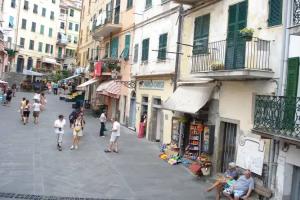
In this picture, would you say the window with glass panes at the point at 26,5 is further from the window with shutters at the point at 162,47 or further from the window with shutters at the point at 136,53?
the window with shutters at the point at 162,47

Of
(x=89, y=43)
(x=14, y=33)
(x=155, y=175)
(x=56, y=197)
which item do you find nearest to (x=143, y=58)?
(x=155, y=175)

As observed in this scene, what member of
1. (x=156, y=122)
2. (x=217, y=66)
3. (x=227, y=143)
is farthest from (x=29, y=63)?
(x=217, y=66)

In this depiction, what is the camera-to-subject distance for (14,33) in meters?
69.8

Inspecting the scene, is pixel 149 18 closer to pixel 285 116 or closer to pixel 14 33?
pixel 285 116

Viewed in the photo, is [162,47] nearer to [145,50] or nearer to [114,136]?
[145,50]

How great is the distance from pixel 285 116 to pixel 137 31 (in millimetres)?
18126

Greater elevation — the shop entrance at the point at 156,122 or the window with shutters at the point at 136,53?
the window with shutters at the point at 136,53

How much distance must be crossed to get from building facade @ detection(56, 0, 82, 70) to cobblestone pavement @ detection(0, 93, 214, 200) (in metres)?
60.5

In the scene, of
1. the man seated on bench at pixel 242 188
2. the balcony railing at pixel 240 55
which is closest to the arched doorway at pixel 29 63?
the balcony railing at pixel 240 55

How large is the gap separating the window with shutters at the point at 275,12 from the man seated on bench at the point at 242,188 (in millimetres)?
4707

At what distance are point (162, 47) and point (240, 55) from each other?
9.51 m

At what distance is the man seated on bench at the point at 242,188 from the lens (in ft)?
43.5

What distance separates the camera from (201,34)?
19.1m

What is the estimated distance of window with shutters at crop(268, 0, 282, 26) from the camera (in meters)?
13.7
